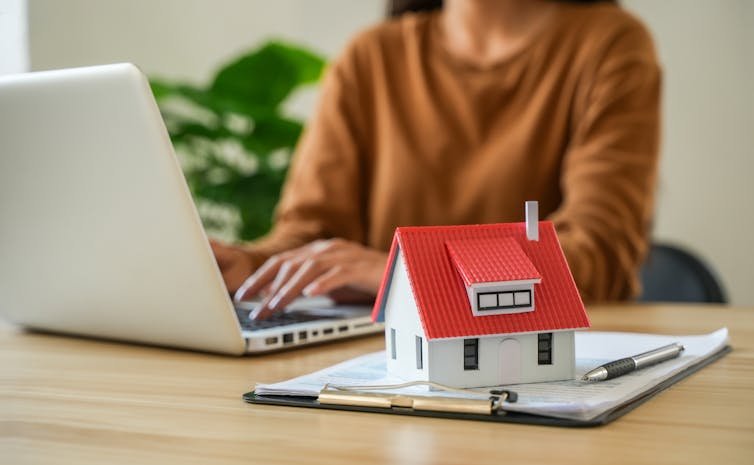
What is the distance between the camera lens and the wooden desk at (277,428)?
44 centimetres

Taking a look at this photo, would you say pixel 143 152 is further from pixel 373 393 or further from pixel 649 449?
pixel 649 449

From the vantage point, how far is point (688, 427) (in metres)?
0.48

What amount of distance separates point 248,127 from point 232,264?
3.68 feet

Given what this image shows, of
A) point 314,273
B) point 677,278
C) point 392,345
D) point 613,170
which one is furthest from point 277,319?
point 677,278

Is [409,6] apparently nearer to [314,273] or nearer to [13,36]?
[314,273]

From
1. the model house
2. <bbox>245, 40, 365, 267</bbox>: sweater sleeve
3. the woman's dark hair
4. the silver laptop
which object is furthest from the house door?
the woman's dark hair

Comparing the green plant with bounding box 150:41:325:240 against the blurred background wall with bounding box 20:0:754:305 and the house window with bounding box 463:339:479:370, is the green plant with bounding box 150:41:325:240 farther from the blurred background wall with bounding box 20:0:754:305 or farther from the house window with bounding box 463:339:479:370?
the house window with bounding box 463:339:479:370

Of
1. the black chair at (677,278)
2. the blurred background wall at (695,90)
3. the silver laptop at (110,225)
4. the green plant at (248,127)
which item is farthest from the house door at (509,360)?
the blurred background wall at (695,90)

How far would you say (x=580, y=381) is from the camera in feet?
1.83

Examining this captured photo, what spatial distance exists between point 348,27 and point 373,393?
225 cm

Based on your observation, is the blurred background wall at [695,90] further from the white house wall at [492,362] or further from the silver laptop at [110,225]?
the white house wall at [492,362]

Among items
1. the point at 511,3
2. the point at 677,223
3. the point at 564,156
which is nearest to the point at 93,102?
the point at 564,156

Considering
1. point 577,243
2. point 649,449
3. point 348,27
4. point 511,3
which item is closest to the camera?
point 649,449

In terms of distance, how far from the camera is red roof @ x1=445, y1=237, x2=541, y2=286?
540 millimetres
